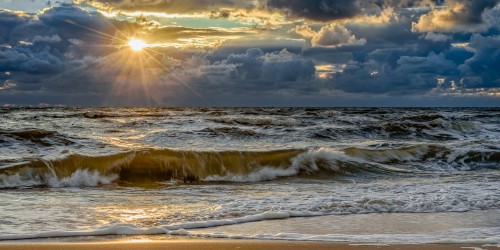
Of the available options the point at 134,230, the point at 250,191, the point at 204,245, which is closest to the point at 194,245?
the point at 204,245

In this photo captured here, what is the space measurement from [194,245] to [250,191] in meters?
5.02

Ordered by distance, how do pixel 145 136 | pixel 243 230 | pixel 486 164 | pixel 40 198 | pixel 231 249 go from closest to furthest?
1. pixel 231 249
2. pixel 243 230
3. pixel 40 198
4. pixel 486 164
5. pixel 145 136

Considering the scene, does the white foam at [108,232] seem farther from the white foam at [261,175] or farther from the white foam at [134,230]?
the white foam at [261,175]

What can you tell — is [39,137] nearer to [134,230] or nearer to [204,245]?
[134,230]

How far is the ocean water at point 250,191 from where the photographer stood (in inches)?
255

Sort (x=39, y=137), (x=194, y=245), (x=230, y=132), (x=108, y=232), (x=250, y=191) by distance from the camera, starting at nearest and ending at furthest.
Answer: (x=194, y=245) < (x=108, y=232) < (x=250, y=191) < (x=39, y=137) < (x=230, y=132)

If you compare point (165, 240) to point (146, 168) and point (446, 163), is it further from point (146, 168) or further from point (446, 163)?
point (446, 163)

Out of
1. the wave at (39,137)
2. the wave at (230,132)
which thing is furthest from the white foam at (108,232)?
the wave at (230,132)

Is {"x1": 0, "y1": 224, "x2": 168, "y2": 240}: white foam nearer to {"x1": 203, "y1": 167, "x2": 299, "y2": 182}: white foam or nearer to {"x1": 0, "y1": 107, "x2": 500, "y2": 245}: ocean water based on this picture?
{"x1": 0, "y1": 107, "x2": 500, "y2": 245}: ocean water

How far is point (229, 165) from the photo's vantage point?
13.9 m

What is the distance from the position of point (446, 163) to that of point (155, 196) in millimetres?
9462

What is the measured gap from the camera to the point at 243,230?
253 inches

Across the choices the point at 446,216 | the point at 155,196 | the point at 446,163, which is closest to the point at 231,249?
the point at 446,216

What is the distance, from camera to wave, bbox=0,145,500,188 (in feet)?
38.2
